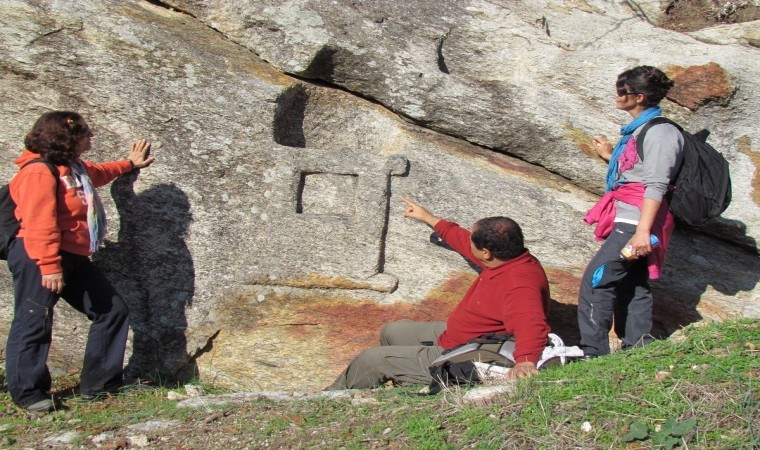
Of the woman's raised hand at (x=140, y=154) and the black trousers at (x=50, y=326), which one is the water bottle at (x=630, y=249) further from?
the woman's raised hand at (x=140, y=154)

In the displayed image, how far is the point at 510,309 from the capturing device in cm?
506

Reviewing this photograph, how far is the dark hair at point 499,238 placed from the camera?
5.30m

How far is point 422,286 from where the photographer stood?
6141 mm

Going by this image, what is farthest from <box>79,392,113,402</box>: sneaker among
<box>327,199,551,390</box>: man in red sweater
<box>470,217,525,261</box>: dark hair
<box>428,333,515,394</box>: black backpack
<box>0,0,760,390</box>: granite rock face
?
<box>470,217,525,261</box>: dark hair

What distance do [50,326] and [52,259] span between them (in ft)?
1.66

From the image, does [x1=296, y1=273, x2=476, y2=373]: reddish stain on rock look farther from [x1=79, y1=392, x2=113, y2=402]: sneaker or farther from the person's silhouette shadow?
[x1=79, y1=392, x2=113, y2=402]: sneaker

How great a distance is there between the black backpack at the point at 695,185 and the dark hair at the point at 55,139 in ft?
12.0

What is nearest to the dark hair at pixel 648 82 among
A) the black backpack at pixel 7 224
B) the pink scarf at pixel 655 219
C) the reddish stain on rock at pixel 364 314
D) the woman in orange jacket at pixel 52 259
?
the pink scarf at pixel 655 219

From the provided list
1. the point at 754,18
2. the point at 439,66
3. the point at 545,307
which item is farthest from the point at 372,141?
the point at 754,18

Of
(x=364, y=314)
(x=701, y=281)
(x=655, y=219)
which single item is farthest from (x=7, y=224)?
(x=701, y=281)

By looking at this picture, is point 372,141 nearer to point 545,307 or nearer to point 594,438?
point 545,307

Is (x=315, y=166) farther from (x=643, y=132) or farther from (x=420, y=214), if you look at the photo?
(x=643, y=132)

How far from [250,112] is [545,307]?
106 inches

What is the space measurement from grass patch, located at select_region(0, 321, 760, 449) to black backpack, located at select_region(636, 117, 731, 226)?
759 millimetres
